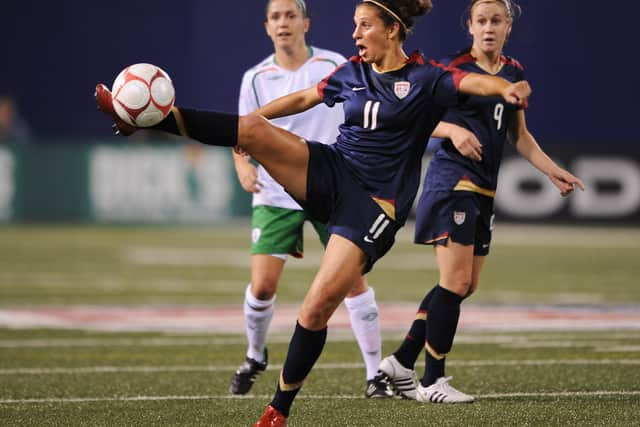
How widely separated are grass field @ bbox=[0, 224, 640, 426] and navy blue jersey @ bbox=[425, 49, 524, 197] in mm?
1105

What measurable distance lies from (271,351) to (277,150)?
333cm

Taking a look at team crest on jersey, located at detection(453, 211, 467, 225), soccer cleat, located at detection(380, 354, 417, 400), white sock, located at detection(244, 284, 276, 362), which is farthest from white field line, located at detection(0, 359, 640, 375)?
team crest on jersey, located at detection(453, 211, 467, 225)

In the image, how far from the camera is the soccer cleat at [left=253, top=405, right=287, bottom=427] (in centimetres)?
504

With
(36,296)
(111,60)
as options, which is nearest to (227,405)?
(36,296)

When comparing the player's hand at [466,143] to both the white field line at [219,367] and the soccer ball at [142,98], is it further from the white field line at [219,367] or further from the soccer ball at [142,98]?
the white field line at [219,367]

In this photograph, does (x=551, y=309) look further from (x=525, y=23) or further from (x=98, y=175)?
(x=525, y=23)

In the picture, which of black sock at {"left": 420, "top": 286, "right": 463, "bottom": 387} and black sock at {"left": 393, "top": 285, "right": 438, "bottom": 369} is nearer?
black sock at {"left": 420, "top": 286, "right": 463, "bottom": 387}

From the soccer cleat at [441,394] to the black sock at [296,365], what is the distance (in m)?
1.08

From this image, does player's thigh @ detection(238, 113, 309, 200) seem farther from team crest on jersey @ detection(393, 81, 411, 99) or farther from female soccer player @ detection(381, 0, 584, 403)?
female soccer player @ detection(381, 0, 584, 403)

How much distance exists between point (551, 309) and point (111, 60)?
17888 millimetres

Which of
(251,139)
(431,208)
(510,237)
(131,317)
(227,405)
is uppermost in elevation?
(251,139)

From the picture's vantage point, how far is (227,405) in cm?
604

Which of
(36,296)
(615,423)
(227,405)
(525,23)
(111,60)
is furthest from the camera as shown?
(111,60)

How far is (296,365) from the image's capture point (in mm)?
5094
